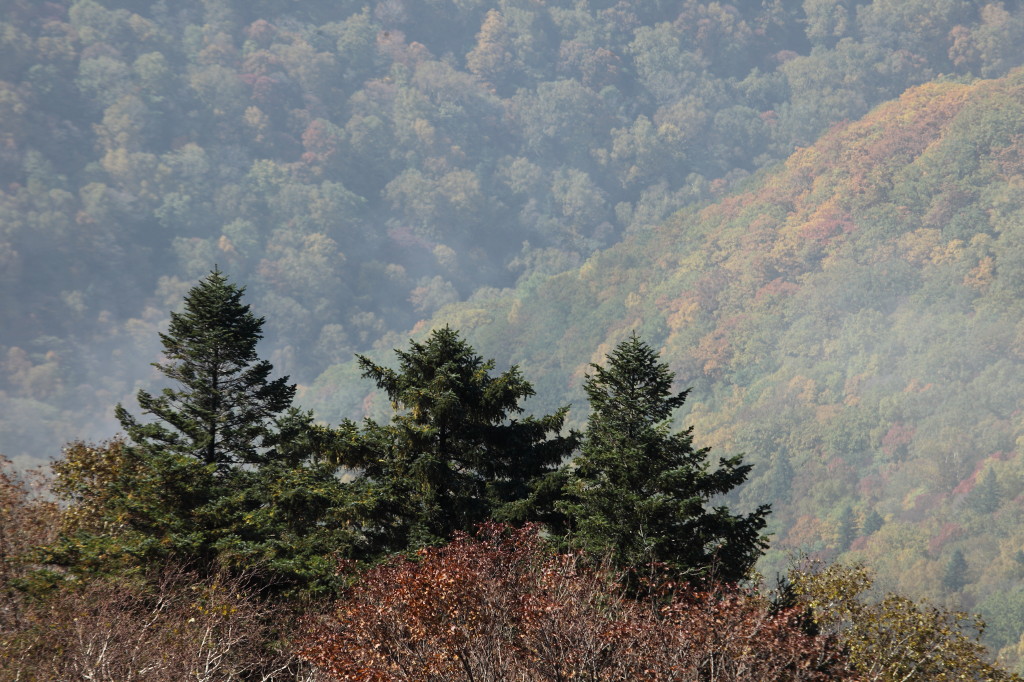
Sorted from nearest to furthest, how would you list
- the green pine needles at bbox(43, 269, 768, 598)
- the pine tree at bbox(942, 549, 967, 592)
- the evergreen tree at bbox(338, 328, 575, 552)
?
the green pine needles at bbox(43, 269, 768, 598) < the evergreen tree at bbox(338, 328, 575, 552) < the pine tree at bbox(942, 549, 967, 592)

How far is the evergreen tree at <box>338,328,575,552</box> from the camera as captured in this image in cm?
Answer: 3362

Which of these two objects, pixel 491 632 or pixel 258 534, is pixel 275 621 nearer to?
pixel 258 534

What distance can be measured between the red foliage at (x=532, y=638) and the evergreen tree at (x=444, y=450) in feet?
33.2

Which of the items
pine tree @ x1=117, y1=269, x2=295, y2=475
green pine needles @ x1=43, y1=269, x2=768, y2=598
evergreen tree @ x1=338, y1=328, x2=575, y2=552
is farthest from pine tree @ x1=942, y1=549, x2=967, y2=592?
pine tree @ x1=117, y1=269, x2=295, y2=475

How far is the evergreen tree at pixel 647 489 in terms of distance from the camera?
30.6 meters

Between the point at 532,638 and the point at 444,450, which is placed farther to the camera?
the point at 444,450

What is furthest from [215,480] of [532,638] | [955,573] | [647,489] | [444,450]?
[955,573]

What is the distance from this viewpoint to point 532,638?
2100 centimetres

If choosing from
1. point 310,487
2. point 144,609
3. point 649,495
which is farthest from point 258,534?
point 649,495

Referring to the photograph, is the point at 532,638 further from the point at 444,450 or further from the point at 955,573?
the point at 955,573

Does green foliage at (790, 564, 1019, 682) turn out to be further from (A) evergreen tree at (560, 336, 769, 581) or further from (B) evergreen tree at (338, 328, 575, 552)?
(B) evergreen tree at (338, 328, 575, 552)

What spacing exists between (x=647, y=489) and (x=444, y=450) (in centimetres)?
779

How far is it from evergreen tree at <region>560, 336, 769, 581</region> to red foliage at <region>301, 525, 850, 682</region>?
7.16 meters

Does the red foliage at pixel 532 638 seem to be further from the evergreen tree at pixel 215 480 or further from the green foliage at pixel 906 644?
the evergreen tree at pixel 215 480
